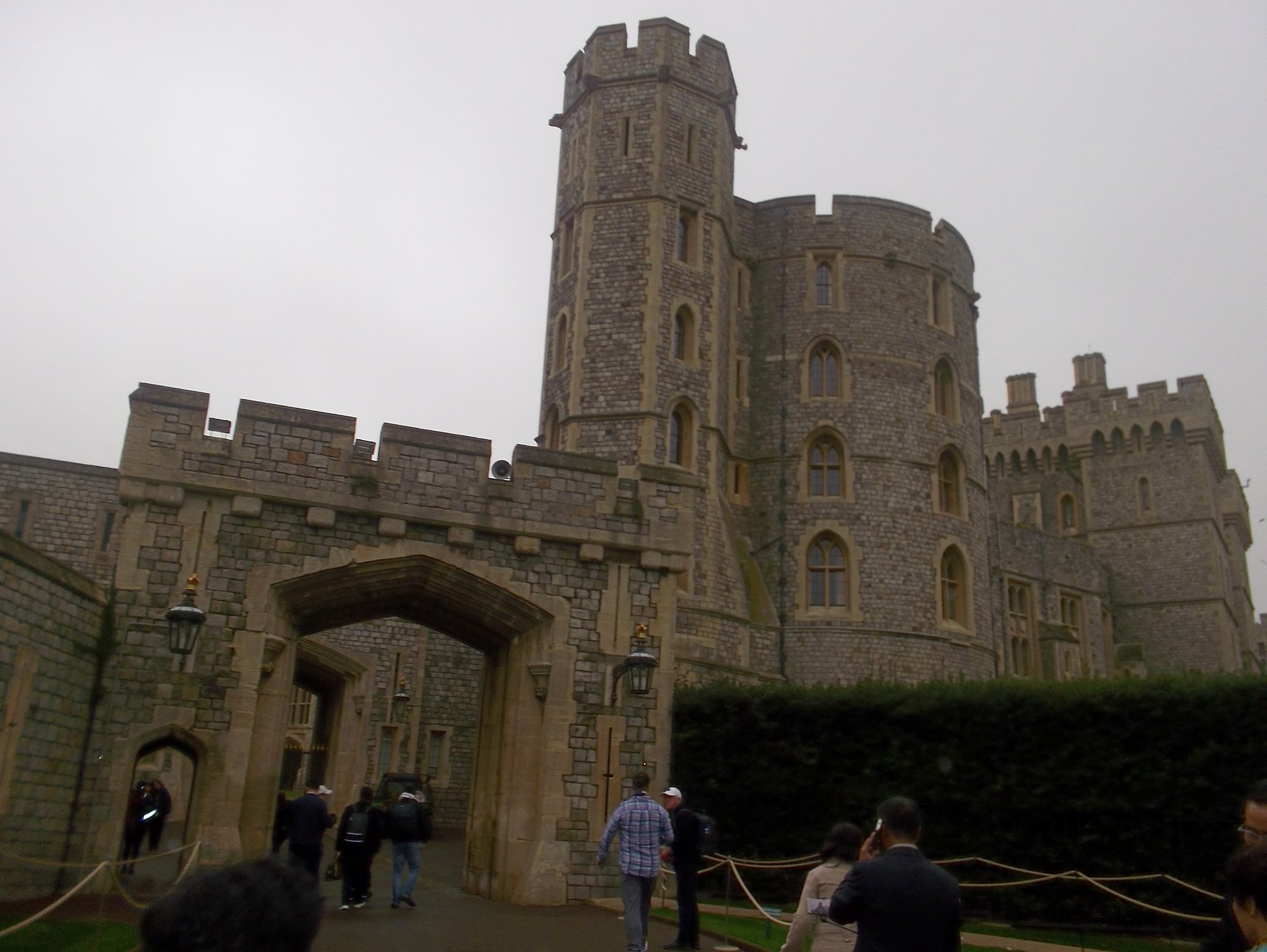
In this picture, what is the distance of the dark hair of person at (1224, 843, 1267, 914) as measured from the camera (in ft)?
9.29

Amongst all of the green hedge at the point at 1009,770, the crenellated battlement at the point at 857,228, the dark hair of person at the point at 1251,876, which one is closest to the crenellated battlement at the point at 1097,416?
the crenellated battlement at the point at 857,228

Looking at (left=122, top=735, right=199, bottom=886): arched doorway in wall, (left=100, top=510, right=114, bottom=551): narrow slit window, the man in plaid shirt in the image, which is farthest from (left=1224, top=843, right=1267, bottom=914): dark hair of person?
(left=100, top=510, right=114, bottom=551): narrow slit window

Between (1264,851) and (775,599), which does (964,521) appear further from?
(1264,851)

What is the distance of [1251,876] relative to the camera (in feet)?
9.37

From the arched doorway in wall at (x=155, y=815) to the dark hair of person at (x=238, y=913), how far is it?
28.5ft

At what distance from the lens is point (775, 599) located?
24.6m

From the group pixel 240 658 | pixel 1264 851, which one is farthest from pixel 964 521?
pixel 1264 851

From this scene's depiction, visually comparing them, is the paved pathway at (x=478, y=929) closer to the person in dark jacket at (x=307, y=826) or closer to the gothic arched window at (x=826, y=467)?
the person in dark jacket at (x=307, y=826)

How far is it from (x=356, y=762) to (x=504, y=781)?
441 inches

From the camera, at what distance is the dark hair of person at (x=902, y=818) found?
161 inches

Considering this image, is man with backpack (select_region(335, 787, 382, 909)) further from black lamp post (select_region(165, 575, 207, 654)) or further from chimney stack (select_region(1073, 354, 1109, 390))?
chimney stack (select_region(1073, 354, 1109, 390))

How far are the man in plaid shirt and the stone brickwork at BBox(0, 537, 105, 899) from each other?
5.26 meters

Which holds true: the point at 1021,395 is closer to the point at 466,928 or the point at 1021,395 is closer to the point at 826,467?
the point at 826,467

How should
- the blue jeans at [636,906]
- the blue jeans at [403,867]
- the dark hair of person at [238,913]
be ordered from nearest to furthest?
the dark hair of person at [238,913], the blue jeans at [636,906], the blue jeans at [403,867]
